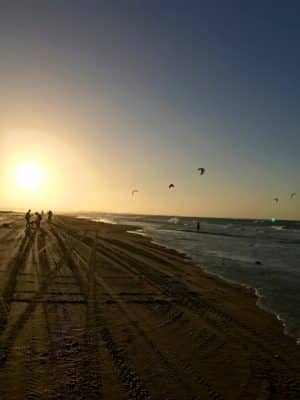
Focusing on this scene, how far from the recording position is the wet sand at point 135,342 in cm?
523

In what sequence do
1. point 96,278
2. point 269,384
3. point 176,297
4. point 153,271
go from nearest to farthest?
1. point 269,384
2. point 176,297
3. point 96,278
4. point 153,271

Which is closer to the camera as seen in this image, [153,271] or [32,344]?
[32,344]

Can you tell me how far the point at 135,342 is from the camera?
22.6 feet

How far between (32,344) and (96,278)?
20.9 ft

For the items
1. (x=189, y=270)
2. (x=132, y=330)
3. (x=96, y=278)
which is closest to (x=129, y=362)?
(x=132, y=330)

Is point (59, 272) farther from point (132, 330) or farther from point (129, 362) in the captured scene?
point (129, 362)

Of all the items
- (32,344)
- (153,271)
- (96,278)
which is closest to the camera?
(32,344)

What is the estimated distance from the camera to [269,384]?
18.6 feet

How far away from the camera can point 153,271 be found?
15.5 metres

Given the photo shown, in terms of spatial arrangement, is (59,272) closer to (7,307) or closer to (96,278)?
(96,278)

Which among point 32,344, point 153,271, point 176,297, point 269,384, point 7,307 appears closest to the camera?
point 269,384

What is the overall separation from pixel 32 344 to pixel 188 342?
3247mm

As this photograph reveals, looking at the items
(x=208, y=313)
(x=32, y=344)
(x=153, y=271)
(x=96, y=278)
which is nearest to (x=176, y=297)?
(x=208, y=313)

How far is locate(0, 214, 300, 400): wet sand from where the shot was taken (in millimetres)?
5230
